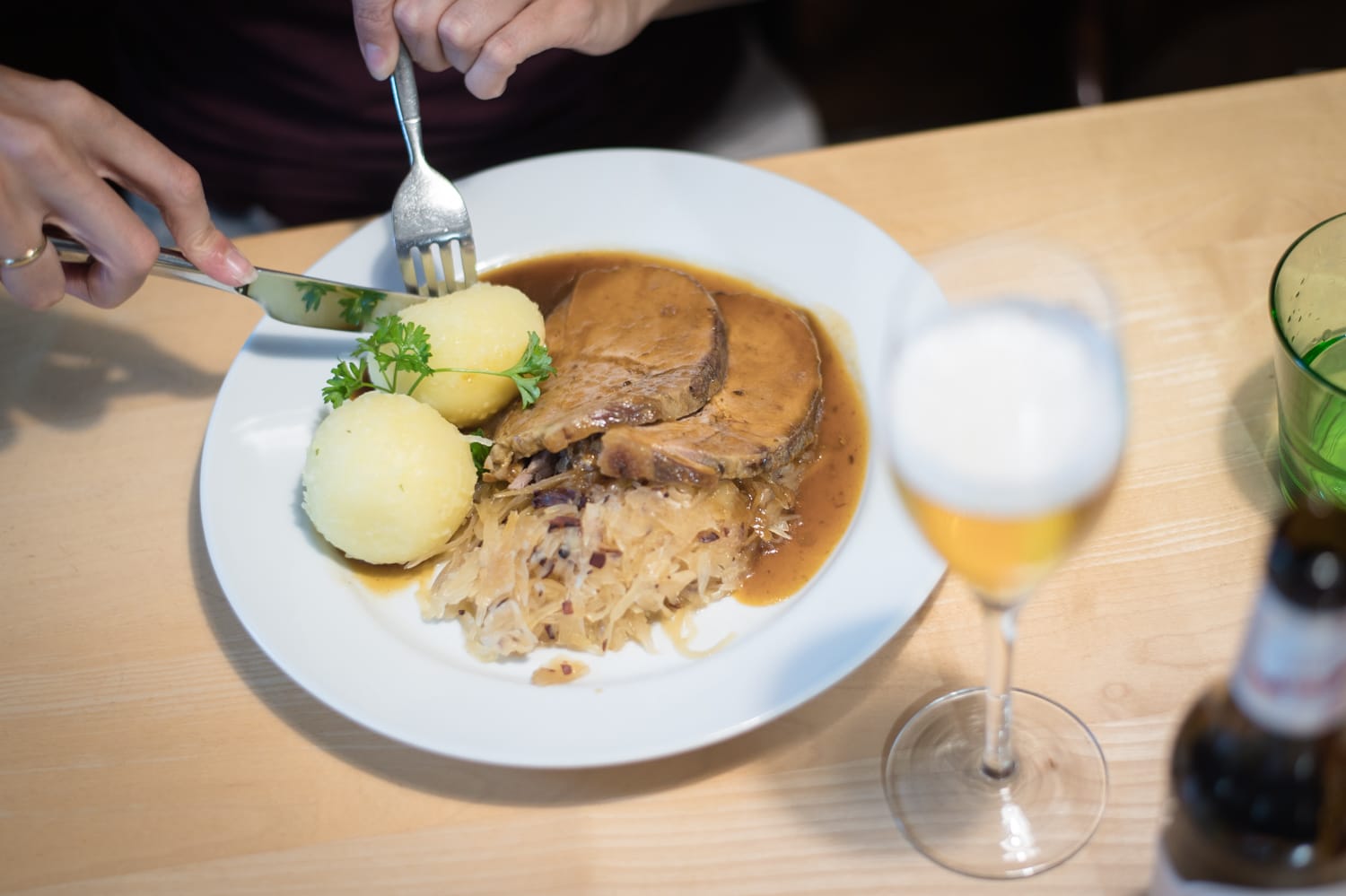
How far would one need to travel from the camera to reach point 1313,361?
5.74 ft

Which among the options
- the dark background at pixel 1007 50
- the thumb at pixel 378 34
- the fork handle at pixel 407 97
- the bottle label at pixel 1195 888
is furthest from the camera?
the dark background at pixel 1007 50

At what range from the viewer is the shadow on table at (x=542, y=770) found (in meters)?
1.58

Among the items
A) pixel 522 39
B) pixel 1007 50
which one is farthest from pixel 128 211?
pixel 1007 50

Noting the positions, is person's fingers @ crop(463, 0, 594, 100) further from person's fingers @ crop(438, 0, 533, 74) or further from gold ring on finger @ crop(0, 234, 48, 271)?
gold ring on finger @ crop(0, 234, 48, 271)

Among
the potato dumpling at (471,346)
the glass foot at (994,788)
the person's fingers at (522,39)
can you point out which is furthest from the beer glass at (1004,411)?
the person's fingers at (522,39)

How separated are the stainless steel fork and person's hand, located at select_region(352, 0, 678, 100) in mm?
67

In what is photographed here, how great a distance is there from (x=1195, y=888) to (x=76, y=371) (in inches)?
85.8

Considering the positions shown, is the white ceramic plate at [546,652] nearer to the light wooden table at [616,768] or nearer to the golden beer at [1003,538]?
the light wooden table at [616,768]

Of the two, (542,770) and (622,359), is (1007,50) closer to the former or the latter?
(622,359)

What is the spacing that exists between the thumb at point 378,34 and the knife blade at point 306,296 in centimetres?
42

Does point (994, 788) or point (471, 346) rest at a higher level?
point (471, 346)

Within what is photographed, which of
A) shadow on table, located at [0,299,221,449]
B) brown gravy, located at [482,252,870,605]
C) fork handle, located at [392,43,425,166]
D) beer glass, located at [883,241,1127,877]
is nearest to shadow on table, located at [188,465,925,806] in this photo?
brown gravy, located at [482,252,870,605]

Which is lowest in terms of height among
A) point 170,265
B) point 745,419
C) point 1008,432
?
point 745,419

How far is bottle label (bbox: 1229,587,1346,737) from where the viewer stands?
0.86m
